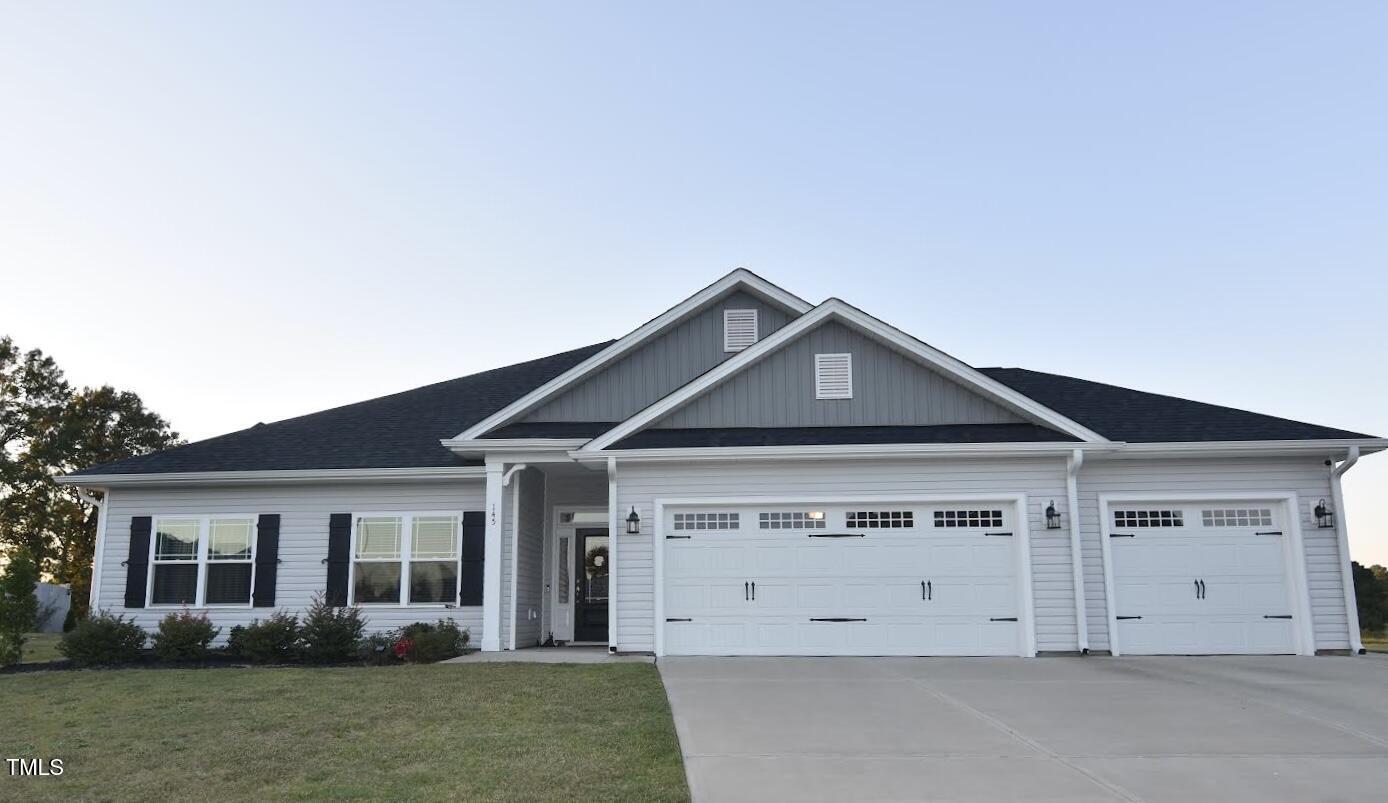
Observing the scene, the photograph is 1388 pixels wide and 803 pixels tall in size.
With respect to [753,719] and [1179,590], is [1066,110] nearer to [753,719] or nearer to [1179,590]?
[1179,590]

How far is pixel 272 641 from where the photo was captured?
43.5ft

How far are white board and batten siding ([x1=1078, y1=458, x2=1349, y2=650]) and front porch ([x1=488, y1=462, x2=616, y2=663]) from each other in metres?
7.12

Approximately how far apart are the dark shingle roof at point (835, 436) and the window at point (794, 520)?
0.99 m

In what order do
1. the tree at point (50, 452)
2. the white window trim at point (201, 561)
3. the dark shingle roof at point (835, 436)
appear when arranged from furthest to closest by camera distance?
the tree at point (50, 452) → the white window trim at point (201, 561) → the dark shingle roof at point (835, 436)

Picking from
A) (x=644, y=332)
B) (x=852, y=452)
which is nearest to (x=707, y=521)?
(x=852, y=452)

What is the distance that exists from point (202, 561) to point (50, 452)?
88.6 ft

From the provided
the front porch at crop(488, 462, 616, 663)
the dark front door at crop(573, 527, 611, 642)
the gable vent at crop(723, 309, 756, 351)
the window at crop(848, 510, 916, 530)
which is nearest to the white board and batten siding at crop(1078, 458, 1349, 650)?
the window at crop(848, 510, 916, 530)

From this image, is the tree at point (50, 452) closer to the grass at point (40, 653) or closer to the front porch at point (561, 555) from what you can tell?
the grass at point (40, 653)

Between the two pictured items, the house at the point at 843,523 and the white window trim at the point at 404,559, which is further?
the white window trim at the point at 404,559

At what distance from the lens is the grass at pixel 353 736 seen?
605cm

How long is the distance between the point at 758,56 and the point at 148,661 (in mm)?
13572

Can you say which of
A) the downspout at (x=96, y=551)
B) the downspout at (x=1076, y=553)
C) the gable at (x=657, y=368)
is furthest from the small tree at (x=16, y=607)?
the downspout at (x=1076, y=553)

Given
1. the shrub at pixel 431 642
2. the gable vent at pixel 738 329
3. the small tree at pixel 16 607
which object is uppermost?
the gable vent at pixel 738 329

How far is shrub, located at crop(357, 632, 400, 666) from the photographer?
13.4 meters
